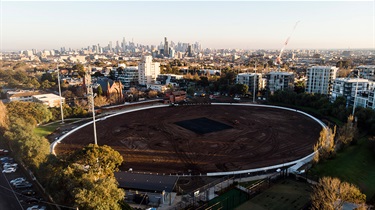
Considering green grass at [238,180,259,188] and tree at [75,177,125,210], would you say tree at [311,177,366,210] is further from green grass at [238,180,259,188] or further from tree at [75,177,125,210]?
tree at [75,177,125,210]

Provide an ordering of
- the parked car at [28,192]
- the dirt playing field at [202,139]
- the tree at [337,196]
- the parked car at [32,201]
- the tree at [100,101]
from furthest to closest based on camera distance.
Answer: the tree at [100,101]
the dirt playing field at [202,139]
the parked car at [28,192]
the parked car at [32,201]
the tree at [337,196]

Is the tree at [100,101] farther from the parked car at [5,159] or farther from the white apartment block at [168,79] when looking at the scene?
the white apartment block at [168,79]

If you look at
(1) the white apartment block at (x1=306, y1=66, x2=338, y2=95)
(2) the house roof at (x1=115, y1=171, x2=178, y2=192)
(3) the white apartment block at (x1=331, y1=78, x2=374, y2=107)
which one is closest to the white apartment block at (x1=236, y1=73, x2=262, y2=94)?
(1) the white apartment block at (x1=306, y1=66, x2=338, y2=95)

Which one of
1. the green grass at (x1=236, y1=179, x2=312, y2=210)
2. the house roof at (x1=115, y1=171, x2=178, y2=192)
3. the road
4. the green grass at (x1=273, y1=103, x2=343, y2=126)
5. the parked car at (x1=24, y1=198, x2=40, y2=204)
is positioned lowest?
the road

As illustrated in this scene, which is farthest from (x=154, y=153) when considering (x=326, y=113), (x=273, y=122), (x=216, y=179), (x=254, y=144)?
(x=326, y=113)

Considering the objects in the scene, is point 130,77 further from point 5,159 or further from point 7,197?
point 7,197

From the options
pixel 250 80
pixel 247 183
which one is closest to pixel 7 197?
pixel 247 183

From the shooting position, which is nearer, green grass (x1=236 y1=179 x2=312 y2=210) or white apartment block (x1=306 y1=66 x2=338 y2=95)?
green grass (x1=236 y1=179 x2=312 y2=210)

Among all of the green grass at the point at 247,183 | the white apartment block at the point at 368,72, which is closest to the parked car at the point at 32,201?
the green grass at the point at 247,183
